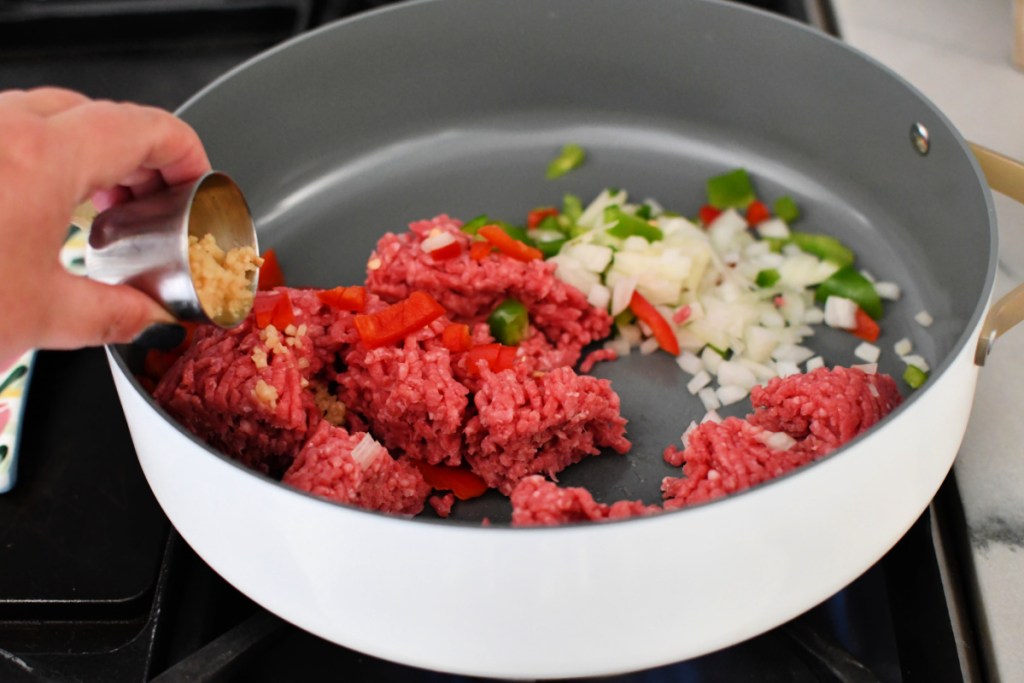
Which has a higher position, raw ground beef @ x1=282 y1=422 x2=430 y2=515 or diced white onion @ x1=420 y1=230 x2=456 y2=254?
diced white onion @ x1=420 y1=230 x2=456 y2=254

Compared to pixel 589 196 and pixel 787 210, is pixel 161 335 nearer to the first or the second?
pixel 589 196

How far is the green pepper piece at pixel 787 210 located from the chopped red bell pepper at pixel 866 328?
0.95 feet

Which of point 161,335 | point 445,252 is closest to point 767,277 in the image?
point 445,252

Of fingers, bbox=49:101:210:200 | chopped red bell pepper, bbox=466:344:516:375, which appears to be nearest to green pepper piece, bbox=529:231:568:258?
chopped red bell pepper, bbox=466:344:516:375

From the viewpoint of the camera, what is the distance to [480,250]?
5.76ft

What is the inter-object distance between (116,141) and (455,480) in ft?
2.48

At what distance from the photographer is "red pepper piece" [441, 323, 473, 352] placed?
5.39 ft

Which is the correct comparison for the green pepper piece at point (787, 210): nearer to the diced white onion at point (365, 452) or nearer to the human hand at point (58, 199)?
the diced white onion at point (365, 452)

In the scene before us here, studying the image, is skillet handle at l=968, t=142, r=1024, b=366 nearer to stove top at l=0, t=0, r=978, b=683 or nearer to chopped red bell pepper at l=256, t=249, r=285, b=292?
stove top at l=0, t=0, r=978, b=683

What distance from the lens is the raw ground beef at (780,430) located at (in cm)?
143

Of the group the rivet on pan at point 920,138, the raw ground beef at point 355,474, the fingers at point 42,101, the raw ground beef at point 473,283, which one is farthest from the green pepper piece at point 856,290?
the fingers at point 42,101

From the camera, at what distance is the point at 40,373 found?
1807 millimetres

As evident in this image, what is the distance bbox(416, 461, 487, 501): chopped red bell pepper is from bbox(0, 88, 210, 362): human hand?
1.74 feet

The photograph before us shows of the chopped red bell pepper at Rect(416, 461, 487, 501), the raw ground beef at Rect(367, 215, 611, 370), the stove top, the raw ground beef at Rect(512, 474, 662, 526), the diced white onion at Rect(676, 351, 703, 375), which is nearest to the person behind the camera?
the raw ground beef at Rect(512, 474, 662, 526)
